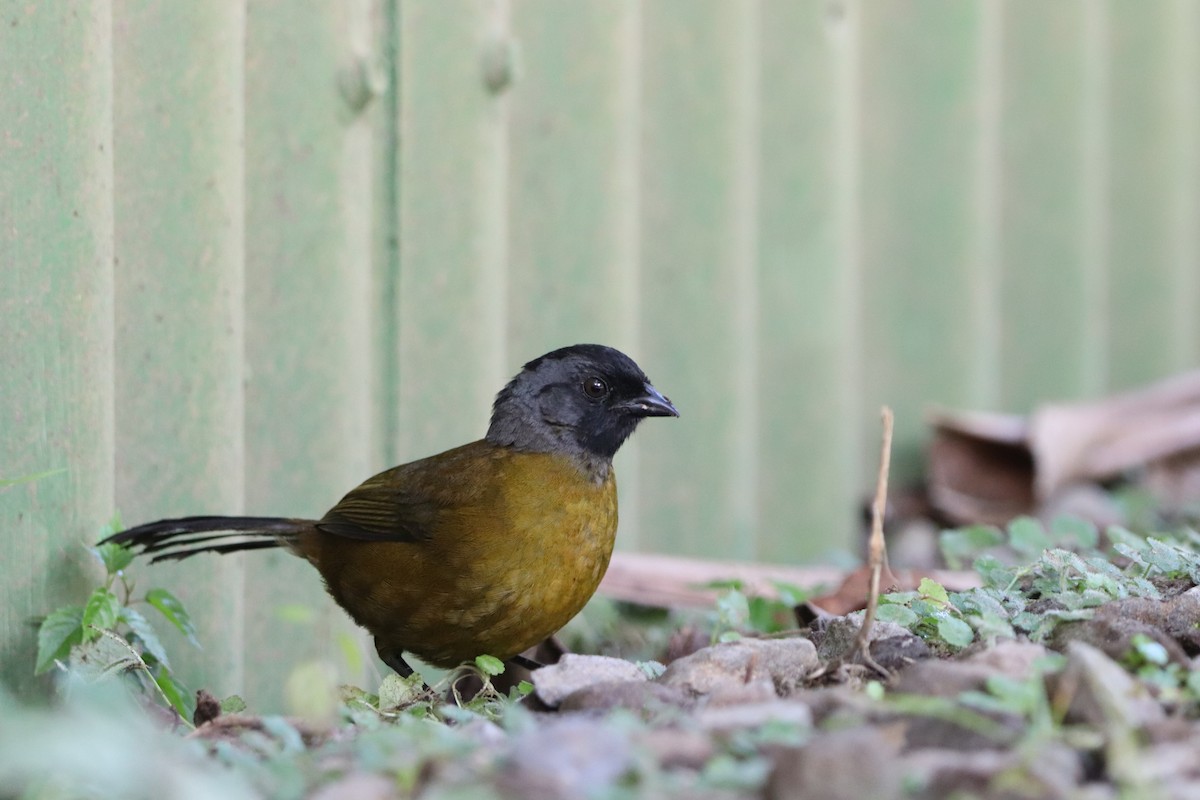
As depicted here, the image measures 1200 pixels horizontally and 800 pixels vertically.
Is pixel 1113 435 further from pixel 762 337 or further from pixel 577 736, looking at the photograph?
pixel 577 736

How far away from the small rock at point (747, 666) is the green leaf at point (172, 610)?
1405 mm

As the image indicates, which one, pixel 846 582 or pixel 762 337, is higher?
pixel 762 337

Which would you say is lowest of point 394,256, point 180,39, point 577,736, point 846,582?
point 846,582

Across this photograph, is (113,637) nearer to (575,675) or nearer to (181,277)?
(181,277)

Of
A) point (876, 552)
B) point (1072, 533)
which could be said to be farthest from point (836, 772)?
point (1072, 533)

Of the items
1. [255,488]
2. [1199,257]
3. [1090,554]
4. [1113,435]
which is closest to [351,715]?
[255,488]

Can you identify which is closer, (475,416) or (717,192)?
(475,416)

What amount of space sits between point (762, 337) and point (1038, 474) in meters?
1.42

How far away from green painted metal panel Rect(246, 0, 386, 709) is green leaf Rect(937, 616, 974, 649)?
2113 mm

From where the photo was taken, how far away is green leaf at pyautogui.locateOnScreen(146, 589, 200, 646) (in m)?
3.88

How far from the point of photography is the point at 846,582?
4.50 meters

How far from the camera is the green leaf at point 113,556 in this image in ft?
12.3

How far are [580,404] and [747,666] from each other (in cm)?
152

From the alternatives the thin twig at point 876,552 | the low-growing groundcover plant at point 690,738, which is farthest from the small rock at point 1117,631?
the thin twig at point 876,552
